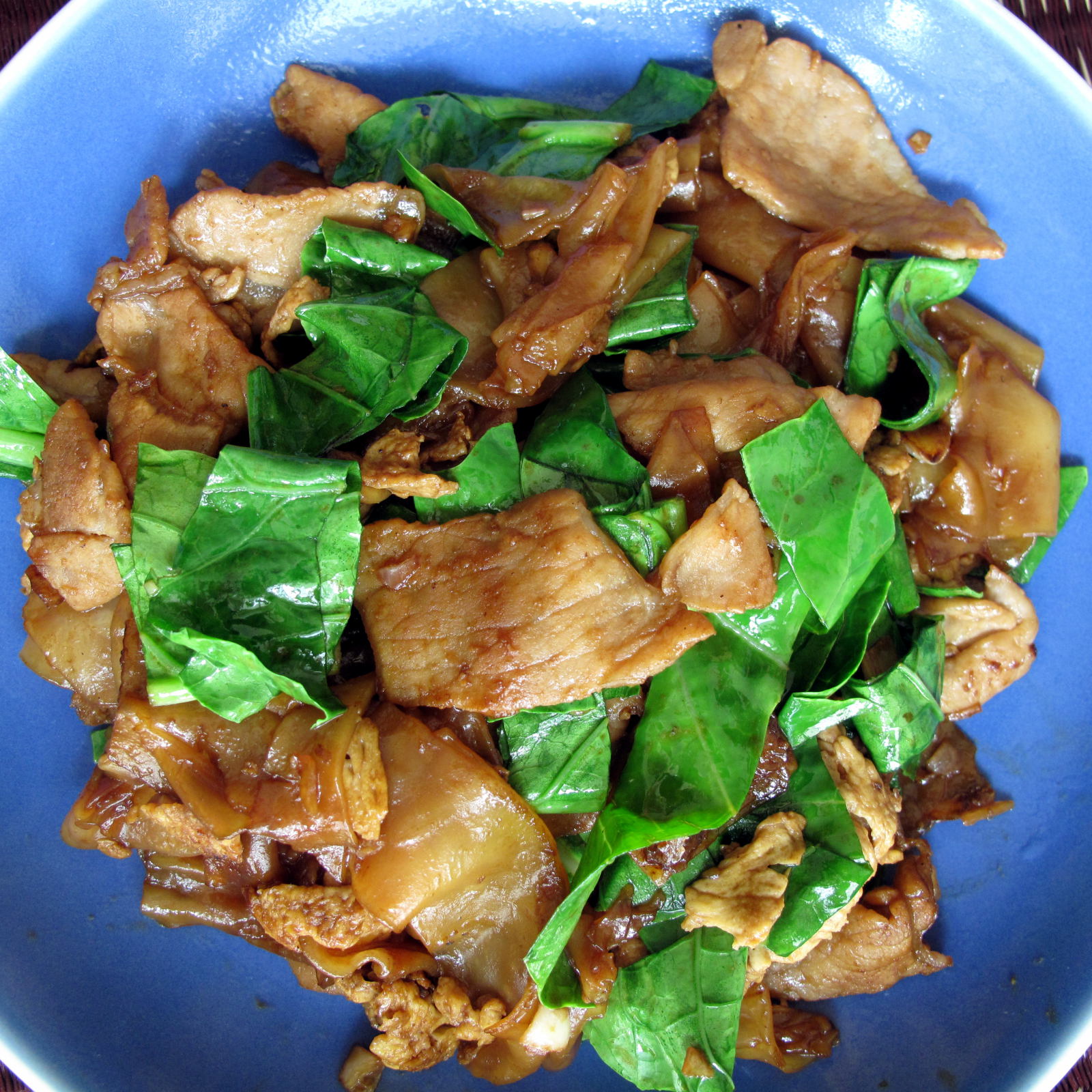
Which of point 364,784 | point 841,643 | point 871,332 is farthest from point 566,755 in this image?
point 871,332

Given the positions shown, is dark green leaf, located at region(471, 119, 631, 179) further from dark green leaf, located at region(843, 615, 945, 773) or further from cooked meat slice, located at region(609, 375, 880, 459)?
dark green leaf, located at region(843, 615, 945, 773)

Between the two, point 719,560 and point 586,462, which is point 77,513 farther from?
point 719,560

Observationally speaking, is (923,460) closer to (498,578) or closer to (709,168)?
(709,168)

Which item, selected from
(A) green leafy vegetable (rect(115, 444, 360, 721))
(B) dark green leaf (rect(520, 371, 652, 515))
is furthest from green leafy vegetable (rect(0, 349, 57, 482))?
(B) dark green leaf (rect(520, 371, 652, 515))

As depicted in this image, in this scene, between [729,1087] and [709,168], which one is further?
[709,168]

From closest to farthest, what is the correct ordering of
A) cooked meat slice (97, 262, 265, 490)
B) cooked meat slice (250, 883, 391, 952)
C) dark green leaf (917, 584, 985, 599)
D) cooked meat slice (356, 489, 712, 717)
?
cooked meat slice (356, 489, 712, 717) < cooked meat slice (250, 883, 391, 952) < cooked meat slice (97, 262, 265, 490) < dark green leaf (917, 584, 985, 599)

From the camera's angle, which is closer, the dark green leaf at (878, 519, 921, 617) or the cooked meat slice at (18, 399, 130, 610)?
the cooked meat slice at (18, 399, 130, 610)

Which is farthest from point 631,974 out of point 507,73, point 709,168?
point 507,73
